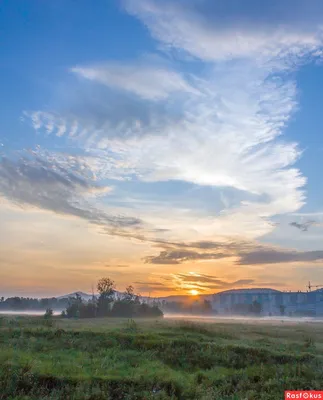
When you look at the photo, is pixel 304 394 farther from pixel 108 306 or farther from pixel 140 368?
pixel 108 306

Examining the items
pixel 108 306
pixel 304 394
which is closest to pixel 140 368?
pixel 304 394

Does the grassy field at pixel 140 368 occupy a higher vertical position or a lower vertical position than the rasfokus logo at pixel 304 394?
higher

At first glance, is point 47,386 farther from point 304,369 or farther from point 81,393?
point 304,369

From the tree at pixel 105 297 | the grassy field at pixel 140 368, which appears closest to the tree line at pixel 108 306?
the tree at pixel 105 297

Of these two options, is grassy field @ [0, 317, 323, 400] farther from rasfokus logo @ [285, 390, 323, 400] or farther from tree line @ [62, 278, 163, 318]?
tree line @ [62, 278, 163, 318]

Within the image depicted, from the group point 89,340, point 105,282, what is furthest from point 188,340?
point 105,282

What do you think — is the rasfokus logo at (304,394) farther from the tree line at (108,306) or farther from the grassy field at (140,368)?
the tree line at (108,306)

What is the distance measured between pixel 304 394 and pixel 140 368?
35.0ft

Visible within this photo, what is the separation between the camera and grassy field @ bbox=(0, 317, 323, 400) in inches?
843

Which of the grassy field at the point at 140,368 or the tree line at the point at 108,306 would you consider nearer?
the grassy field at the point at 140,368

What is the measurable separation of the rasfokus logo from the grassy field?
2.01 feet

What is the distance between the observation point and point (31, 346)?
32781 millimetres

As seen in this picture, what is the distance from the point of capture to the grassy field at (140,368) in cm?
2142

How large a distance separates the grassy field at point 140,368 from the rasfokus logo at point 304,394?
2.01 ft
